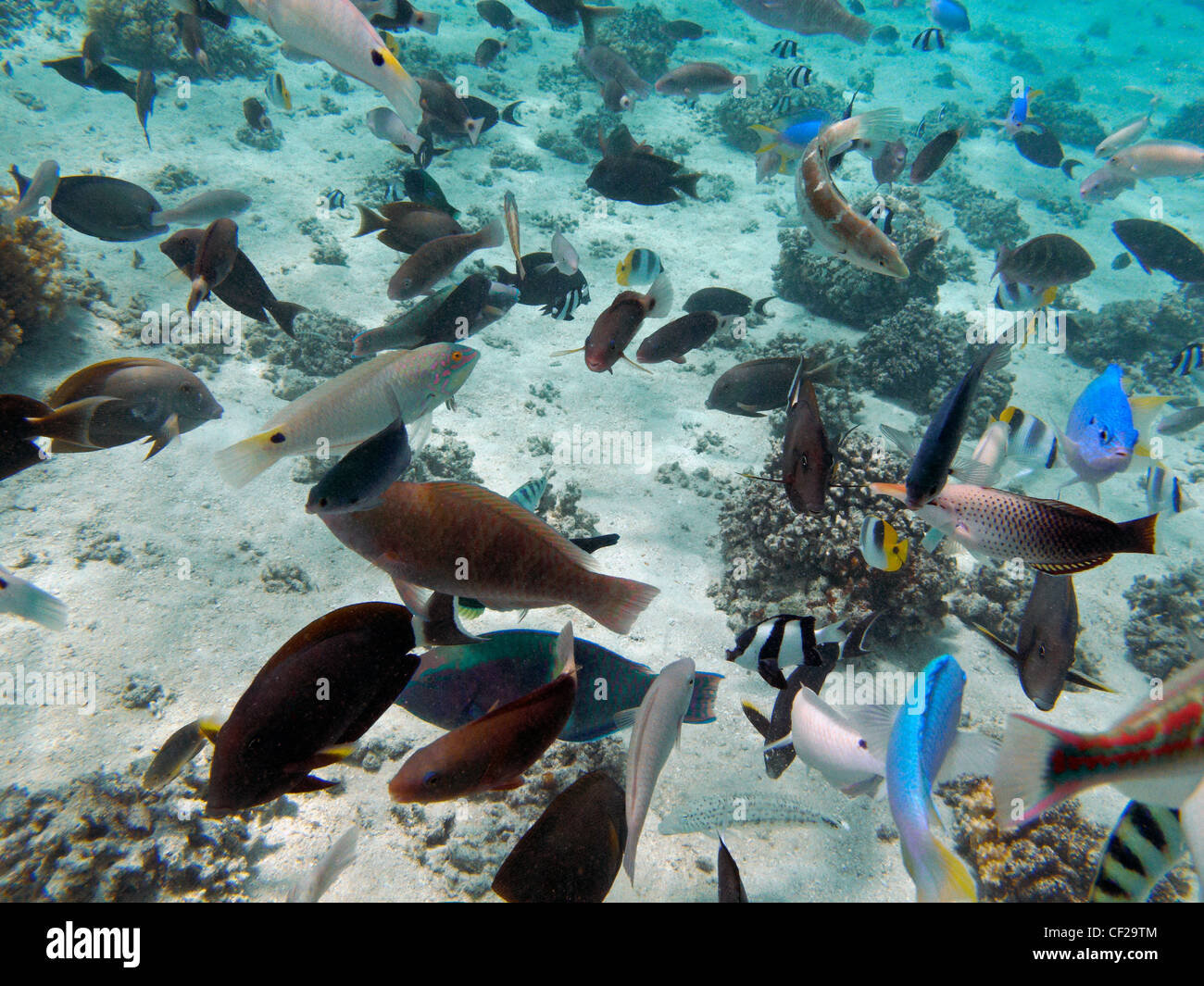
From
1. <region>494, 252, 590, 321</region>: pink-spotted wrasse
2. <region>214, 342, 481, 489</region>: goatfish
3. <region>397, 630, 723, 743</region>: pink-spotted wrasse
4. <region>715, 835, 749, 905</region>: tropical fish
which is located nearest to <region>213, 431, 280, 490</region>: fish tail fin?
<region>214, 342, 481, 489</region>: goatfish

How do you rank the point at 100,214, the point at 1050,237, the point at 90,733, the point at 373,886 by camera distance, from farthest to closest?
the point at 1050,237 → the point at 100,214 → the point at 90,733 → the point at 373,886

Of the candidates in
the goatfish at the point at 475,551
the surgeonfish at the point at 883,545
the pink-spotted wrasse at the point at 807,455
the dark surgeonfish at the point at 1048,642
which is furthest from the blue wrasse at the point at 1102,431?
the goatfish at the point at 475,551

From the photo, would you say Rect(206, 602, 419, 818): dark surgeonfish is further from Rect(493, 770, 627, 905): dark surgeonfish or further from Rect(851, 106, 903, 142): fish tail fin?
Rect(851, 106, 903, 142): fish tail fin

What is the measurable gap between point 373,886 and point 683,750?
1.90 metres

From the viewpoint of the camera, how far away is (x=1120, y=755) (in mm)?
1320

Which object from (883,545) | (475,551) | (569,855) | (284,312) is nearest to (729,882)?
(569,855)

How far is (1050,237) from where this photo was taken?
5.06 meters

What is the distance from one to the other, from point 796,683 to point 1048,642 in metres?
1.20

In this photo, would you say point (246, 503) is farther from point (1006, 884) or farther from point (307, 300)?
point (1006, 884)

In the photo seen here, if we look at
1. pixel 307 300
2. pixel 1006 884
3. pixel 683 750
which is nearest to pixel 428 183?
pixel 307 300

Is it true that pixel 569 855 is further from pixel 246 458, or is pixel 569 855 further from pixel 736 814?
pixel 246 458

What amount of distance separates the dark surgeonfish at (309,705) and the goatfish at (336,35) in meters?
2.11

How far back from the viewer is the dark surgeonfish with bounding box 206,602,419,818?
1438mm

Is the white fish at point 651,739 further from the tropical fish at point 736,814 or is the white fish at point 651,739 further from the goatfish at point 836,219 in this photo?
the goatfish at point 836,219
